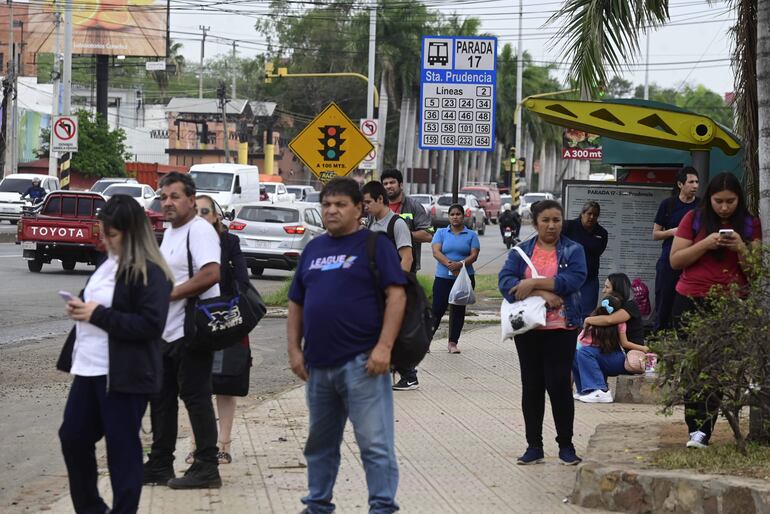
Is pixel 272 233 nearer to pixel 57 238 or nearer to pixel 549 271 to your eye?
pixel 57 238

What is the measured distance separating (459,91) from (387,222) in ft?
20.7

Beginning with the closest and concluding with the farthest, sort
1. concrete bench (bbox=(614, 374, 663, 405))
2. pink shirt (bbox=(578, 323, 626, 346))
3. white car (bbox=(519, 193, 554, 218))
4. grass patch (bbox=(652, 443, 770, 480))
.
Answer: grass patch (bbox=(652, 443, 770, 480)) → concrete bench (bbox=(614, 374, 663, 405)) → pink shirt (bbox=(578, 323, 626, 346)) → white car (bbox=(519, 193, 554, 218))

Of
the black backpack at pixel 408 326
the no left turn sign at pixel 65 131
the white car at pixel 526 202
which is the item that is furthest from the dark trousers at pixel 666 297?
the white car at pixel 526 202

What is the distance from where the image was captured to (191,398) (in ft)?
24.5

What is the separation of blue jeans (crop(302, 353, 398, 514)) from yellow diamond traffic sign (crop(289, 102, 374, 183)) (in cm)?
1099

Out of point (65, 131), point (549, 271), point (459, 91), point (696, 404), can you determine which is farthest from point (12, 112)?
point (696, 404)

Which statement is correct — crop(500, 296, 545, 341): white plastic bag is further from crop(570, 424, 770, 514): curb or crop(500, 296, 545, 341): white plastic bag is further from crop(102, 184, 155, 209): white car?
crop(102, 184, 155, 209): white car

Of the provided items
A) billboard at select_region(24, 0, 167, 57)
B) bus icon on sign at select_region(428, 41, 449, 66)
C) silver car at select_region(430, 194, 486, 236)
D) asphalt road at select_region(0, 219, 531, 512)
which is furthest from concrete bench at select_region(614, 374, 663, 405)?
billboard at select_region(24, 0, 167, 57)

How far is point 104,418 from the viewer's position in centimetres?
592

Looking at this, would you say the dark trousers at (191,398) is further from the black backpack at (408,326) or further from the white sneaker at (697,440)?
the white sneaker at (697,440)

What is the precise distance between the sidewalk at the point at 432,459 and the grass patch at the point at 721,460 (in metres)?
0.60

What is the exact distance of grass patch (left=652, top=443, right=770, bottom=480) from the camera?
6.91m

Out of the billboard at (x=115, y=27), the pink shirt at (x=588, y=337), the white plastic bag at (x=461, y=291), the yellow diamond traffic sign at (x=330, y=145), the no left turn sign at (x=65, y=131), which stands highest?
the billboard at (x=115, y=27)

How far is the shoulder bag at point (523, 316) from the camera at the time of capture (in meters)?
7.97
